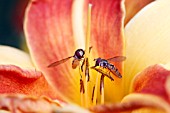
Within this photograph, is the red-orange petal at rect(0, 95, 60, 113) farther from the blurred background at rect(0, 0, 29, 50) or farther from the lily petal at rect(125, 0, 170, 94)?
the blurred background at rect(0, 0, 29, 50)

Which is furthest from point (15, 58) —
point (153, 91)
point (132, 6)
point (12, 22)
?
point (12, 22)

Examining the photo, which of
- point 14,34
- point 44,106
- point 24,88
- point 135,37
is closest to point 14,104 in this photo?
point 44,106

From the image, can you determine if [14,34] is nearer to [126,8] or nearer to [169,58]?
[126,8]

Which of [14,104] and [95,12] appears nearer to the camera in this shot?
[14,104]

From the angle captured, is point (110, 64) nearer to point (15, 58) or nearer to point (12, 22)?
point (15, 58)

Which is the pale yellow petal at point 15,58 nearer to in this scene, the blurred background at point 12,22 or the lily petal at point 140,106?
the lily petal at point 140,106

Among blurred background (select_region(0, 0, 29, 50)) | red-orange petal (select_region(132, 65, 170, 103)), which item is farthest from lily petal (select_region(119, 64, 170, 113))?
blurred background (select_region(0, 0, 29, 50))
